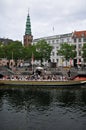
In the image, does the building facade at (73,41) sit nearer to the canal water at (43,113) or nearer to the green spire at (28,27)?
the green spire at (28,27)

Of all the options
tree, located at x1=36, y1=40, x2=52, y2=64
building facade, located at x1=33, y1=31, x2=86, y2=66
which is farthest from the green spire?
tree, located at x1=36, y1=40, x2=52, y2=64

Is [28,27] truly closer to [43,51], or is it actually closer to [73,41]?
[73,41]

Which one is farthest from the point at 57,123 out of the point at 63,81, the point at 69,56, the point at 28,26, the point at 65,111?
the point at 28,26

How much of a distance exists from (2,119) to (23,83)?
3690 cm

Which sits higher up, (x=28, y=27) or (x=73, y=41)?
(x=28, y=27)

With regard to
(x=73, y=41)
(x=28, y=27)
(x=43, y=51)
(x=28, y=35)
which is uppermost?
(x=28, y=27)

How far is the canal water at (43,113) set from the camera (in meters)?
29.2

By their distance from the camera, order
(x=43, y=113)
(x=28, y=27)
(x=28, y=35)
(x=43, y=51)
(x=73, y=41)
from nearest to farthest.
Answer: (x=43, y=113) < (x=43, y=51) < (x=73, y=41) < (x=28, y=27) < (x=28, y=35)

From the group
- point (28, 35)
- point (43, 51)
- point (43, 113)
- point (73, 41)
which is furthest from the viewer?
point (28, 35)

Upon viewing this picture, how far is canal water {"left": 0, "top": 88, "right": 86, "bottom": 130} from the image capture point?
29234 mm

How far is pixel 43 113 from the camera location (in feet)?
116

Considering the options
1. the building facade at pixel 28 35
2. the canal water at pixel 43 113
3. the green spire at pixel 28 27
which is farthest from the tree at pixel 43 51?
the canal water at pixel 43 113

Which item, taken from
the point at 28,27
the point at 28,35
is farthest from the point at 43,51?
the point at 28,35

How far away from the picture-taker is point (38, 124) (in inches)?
1177
